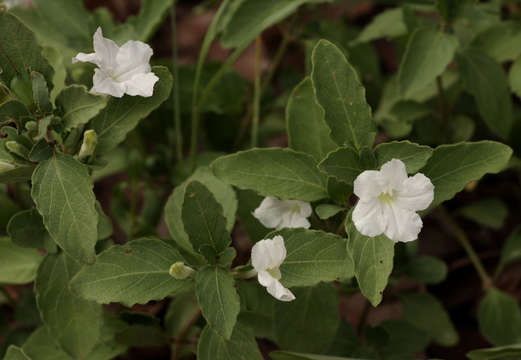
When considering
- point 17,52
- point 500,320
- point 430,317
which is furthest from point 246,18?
point 500,320

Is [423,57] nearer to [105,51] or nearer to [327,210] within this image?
[327,210]

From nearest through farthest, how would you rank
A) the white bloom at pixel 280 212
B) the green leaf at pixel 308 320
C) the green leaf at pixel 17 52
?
the green leaf at pixel 17 52 → the white bloom at pixel 280 212 → the green leaf at pixel 308 320

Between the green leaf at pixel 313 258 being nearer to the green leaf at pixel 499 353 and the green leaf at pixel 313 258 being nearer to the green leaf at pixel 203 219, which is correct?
the green leaf at pixel 203 219

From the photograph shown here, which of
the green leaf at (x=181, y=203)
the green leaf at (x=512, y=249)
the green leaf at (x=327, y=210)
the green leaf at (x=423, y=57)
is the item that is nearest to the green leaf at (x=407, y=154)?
the green leaf at (x=327, y=210)

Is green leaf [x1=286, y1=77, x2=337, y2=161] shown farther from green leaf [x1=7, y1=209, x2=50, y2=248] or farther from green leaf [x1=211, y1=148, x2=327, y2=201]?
green leaf [x1=7, y1=209, x2=50, y2=248]

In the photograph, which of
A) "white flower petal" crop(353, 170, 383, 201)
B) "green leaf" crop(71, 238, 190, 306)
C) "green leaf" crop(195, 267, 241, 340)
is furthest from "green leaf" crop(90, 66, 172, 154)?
"white flower petal" crop(353, 170, 383, 201)

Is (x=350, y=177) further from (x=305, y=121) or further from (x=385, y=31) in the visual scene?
(x=385, y=31)
